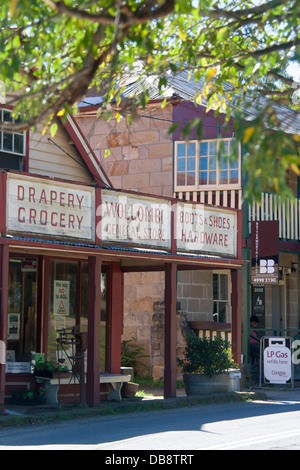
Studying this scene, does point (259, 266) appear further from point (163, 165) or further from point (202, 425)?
point (202, 425)

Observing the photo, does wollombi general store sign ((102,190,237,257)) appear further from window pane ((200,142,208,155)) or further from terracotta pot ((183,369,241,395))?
window pane ((200,142,208,155))

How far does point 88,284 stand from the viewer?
15.0 meters

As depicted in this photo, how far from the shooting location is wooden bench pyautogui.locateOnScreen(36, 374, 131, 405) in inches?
600

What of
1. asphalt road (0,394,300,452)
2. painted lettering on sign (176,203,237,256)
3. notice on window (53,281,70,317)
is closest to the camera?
asphalt road (0,394,300,452)

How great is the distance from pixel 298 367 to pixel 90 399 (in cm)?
972

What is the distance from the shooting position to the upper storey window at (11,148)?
15.8 meters

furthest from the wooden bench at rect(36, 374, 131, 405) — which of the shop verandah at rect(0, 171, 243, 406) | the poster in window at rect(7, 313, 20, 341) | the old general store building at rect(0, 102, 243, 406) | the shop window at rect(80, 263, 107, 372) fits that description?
the poster in window at rect(7, 313, 20, 341)

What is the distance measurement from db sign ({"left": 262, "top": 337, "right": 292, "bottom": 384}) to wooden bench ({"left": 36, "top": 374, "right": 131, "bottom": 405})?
402 centimetres

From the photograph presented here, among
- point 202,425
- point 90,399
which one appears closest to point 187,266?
point 90,399

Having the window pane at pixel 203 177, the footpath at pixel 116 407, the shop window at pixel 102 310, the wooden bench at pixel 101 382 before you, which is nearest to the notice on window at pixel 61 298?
the shop window at pixel 102 310

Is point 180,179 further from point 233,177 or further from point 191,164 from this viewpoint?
point 233,177

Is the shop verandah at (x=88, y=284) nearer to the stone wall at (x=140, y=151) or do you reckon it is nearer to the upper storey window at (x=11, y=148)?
the upper storey window at (x=11, y=148)
